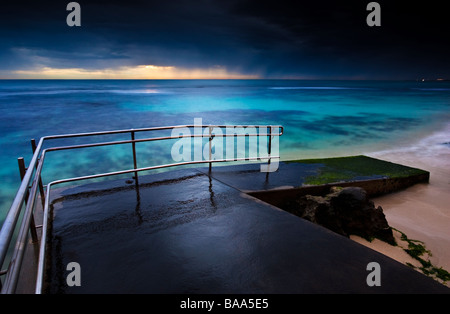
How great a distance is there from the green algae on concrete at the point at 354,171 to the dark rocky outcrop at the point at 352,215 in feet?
2.32

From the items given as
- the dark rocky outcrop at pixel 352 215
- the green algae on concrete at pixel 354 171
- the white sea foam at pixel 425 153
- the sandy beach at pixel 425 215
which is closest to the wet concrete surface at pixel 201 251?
the dark rocky outcrop at pixel 352 215

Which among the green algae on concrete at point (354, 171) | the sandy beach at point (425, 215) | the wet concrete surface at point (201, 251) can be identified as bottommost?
the sandy beach at point (425, 215)

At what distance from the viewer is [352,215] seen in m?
4.51

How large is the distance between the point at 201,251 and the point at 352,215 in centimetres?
281

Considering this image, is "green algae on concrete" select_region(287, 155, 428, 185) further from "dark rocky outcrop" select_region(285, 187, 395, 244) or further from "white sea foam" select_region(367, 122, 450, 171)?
"white sea foam" select_region(367, 122, 450, 171)

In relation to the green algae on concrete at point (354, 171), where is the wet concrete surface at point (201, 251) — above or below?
below

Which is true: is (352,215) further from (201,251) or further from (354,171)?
(201,251)

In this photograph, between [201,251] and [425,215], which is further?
[425,215]

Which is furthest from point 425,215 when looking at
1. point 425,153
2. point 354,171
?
point 425,153

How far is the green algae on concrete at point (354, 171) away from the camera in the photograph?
5.54 m

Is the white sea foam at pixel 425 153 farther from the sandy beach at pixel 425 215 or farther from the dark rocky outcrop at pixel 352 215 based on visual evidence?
the dark rocky outcrop at pixel 352 215

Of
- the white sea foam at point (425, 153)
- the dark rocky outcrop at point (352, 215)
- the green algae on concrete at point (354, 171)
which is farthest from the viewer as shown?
the white sea foam at point (425, 153)

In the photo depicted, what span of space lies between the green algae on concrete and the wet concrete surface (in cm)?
214

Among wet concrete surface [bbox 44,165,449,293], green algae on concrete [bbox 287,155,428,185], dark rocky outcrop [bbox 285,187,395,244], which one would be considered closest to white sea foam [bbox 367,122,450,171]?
green algae on concrete [bbox 287,155,428,185]
